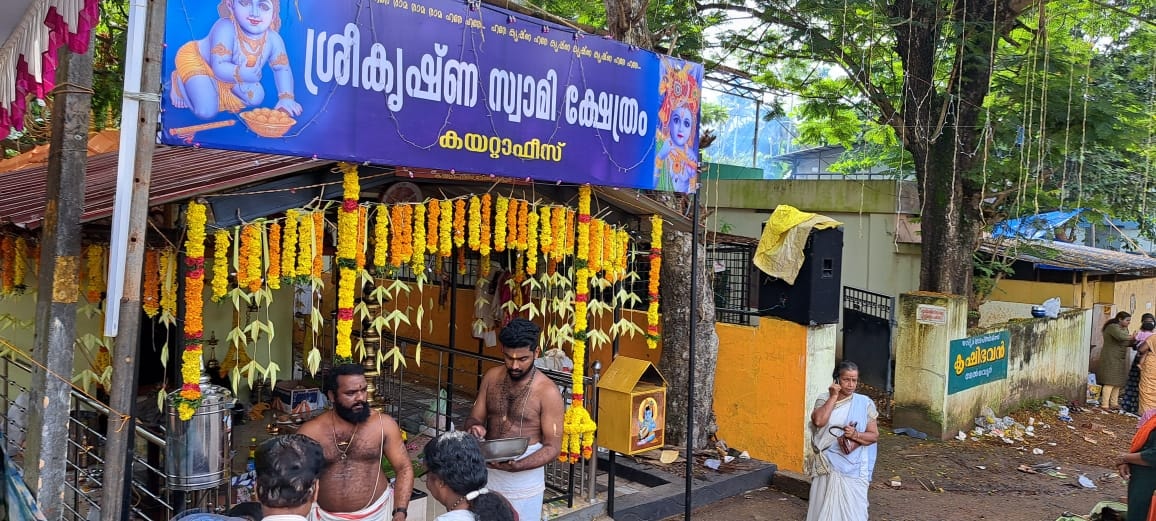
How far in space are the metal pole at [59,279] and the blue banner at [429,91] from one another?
0.49 metres

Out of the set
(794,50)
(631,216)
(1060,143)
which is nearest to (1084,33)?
(1060,143)

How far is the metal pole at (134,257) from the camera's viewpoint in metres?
3.36

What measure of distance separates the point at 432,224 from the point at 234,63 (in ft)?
5.32

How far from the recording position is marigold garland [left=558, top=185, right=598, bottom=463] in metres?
6.04

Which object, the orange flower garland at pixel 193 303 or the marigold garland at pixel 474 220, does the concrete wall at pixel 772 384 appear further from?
the orange flower garland at pixel 193 303

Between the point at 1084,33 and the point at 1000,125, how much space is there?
272cm

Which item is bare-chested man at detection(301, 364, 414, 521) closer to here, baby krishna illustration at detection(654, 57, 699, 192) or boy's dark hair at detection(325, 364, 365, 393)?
boy's dark hair at detection(325, 364, 365, 393)

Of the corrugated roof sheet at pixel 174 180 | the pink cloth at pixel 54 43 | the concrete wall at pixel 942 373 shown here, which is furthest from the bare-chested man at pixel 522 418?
the concrete wall at pixel 942 373

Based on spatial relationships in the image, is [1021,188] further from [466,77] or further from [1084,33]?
[466,77]

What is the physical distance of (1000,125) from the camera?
1194 centimetres

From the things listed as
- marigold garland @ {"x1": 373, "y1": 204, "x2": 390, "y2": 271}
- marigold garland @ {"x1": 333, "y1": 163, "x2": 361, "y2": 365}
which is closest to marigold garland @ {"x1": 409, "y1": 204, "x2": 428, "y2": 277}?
marigold garland @ {"x1": 373, "y1": 204, "x2": 390, "y2": 271}

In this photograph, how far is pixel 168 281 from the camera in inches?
176

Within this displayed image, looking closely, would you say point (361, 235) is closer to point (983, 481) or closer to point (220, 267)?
point (220, 267)

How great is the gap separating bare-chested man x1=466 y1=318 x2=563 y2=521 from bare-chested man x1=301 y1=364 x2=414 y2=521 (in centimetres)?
73
